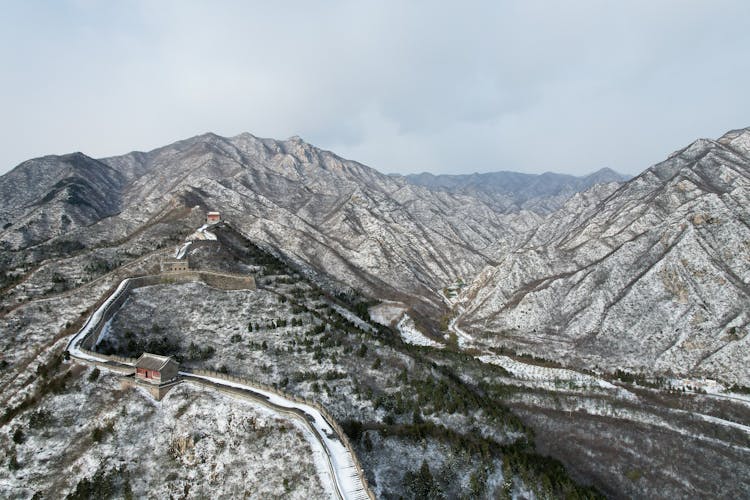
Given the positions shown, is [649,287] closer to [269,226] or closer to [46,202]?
[269,226]

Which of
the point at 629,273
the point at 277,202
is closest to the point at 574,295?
the point at 629,273

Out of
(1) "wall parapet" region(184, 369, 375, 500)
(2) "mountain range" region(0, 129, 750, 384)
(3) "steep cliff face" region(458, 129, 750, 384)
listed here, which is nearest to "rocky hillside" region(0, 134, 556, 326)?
(2) "mountain range" region(0, 129, 750, 384)

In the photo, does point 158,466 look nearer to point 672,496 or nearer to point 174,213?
point 672,496

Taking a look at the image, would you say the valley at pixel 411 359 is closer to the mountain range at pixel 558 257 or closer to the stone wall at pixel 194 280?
the mountain range at pixel 558 257

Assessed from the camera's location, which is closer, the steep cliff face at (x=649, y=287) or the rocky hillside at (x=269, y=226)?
the steep cliff face at (x=649, y=287)

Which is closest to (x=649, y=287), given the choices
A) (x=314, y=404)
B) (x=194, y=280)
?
(x=314, y=404)

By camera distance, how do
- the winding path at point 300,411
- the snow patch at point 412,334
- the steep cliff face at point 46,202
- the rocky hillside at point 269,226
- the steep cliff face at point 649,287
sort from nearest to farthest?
1. the winding path at point 300,411
2. the steep cliff face at point 649,287
3. the snow patch at point 412,334
4. the rocky hillside at point 269,226
5. the steep cliff face at point 46,202

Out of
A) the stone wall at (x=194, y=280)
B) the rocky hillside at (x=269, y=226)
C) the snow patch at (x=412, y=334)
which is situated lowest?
the snow patch at (x=412, y=334)

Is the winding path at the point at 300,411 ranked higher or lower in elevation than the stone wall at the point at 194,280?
lower

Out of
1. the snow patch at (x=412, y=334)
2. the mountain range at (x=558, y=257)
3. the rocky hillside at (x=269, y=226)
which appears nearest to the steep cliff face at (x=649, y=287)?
the mountain range at (x=558, y=257)

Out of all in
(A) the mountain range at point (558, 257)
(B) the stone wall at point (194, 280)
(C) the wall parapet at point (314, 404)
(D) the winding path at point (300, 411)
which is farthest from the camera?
(A) the mountain range at point (558, 257)
